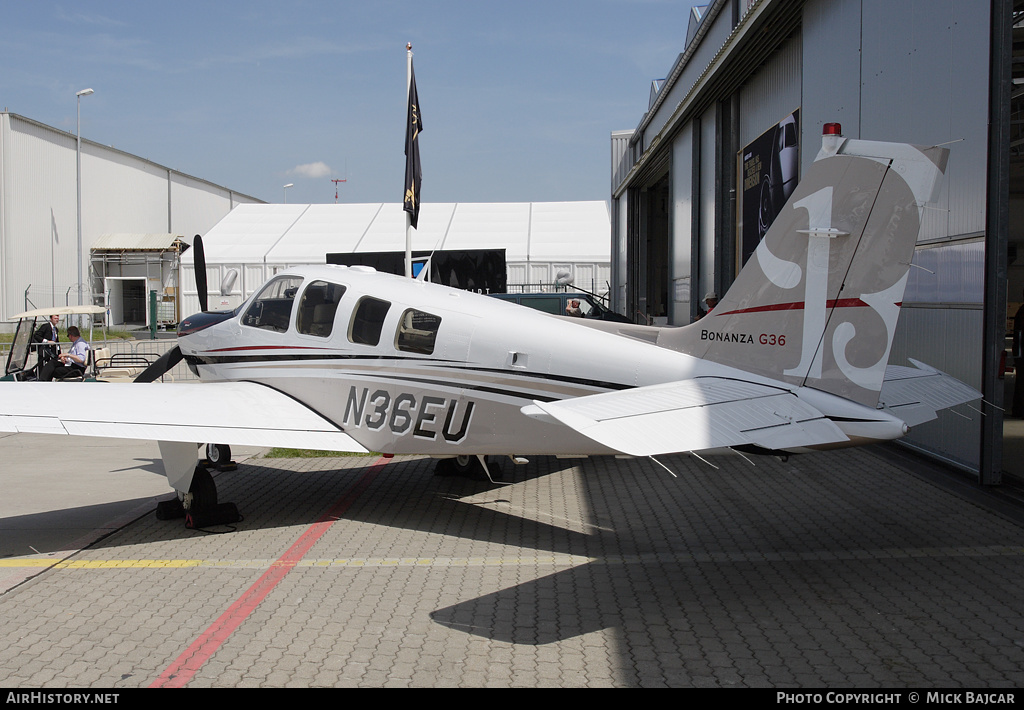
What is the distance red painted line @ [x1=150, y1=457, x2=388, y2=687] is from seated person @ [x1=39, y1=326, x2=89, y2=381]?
11.2m

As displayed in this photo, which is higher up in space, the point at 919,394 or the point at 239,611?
the point at 919,394

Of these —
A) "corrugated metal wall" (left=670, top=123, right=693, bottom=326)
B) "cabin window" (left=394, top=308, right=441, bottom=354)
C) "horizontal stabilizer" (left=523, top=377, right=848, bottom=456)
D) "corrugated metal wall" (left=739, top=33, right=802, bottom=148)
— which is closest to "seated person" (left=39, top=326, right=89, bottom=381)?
"cabin window" (left=394, top=308, right=441, bottom=354)

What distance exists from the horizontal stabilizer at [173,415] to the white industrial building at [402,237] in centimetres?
2414

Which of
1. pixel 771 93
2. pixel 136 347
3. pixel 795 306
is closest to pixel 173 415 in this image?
pixel 795 306

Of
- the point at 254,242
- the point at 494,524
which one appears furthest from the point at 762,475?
the point at 254,242

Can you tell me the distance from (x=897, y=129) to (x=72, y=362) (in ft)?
52.8

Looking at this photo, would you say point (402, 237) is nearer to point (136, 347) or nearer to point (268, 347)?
point (136, 347)

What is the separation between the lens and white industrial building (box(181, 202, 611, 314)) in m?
33.0

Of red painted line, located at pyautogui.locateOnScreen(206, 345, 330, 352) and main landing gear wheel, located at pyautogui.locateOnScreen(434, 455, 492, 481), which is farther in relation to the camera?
main landing gear wheel, located at pyautogui.locateOnScreen(434, 455, 492, 481)

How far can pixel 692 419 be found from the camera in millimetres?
4562

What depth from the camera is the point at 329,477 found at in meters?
9.37

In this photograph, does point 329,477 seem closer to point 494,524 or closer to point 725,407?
point 494,524

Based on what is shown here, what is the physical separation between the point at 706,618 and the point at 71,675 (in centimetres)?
369

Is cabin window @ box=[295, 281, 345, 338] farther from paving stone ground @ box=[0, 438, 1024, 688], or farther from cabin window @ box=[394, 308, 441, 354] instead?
paving stone ground @ box=[0, 438, 1024, 688]
